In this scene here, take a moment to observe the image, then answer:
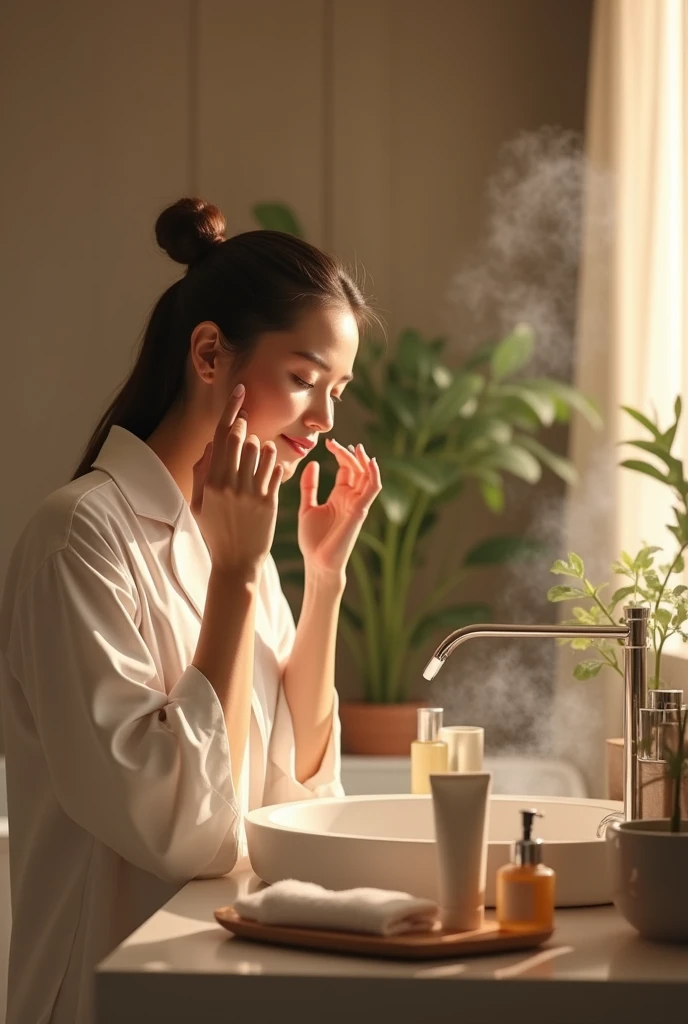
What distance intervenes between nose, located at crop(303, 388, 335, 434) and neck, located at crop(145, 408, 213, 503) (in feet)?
0.40

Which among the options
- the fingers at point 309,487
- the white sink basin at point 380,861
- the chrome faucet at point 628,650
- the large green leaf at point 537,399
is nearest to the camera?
the white sink basin at point 380,861

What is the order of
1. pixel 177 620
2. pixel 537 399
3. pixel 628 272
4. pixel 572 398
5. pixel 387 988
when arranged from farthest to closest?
pixel 537 399, pixel 572 398, pixel 628 272, pixel 177 620, pixel 387 988

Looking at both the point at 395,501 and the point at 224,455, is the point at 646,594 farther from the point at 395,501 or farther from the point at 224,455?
the point at 395,501

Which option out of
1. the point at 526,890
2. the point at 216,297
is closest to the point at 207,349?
the point at 216,297

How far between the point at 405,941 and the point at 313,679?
2.21 ft

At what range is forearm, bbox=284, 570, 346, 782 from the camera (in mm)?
1646

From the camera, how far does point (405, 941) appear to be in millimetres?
986

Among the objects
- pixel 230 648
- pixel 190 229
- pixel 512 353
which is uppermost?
pixel 512 353

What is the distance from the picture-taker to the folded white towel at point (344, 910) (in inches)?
39.8

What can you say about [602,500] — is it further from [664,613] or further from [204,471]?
[204,471]

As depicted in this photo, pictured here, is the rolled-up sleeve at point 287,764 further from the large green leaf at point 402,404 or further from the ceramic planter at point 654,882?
the large green leaf at point 402,404

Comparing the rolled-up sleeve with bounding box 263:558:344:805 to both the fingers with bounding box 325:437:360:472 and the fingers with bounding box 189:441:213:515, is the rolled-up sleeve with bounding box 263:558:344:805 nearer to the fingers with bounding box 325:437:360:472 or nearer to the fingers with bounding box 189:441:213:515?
the fingers with bounding box 325:437:360:472

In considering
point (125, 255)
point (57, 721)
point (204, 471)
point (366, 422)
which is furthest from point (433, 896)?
point (125, 255)

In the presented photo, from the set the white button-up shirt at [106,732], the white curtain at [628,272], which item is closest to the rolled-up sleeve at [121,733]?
the white button-up shirt at [106,732]
